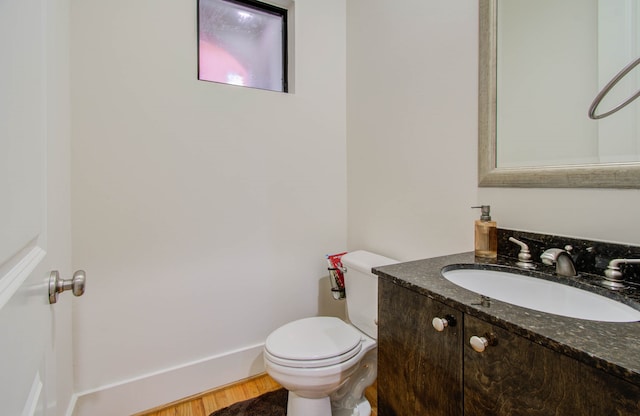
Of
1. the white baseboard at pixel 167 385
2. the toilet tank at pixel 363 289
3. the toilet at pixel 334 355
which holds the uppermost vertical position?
the toilet tank at pixel 363 289

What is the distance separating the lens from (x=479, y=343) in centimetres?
61

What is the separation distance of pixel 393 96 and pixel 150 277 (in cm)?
157

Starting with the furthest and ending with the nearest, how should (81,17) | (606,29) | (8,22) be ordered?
1. (81,17)
2. (606,29)
3. (8,22)

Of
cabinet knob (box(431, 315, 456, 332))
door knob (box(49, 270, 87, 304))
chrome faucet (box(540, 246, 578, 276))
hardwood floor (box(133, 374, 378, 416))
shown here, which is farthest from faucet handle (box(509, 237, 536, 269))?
door knob (box(49, 270, 87, 304))

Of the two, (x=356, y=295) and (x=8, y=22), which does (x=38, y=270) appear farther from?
(x=356, y=295)

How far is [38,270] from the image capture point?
0.50 m

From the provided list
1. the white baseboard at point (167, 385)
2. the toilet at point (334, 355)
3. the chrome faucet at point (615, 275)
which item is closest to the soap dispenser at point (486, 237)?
the chrome faucet at point (615, 275)

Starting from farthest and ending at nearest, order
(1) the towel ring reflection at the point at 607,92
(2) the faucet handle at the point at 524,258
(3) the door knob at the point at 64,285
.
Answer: (2) the faucet handle at the point at 524,258
(1) the towel ring reflection at the point at 607,92
(3) the door knob at the point at 64,285

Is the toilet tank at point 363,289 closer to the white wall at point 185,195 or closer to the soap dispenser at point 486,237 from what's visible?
the white wall at point 185,195

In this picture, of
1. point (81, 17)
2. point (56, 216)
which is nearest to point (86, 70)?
point (81, 17)

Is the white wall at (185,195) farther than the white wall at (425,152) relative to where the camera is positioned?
Yes

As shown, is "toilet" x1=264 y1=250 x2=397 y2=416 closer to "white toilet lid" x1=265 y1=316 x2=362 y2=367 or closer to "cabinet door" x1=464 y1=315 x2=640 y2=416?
"white toilet lid" x1=265 y1=316 x2=362 y2=367

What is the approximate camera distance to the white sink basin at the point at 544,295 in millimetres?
698

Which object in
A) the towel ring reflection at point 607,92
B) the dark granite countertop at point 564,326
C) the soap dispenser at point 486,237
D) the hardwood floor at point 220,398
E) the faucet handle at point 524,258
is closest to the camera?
the dark granite countertop at point 564,326
